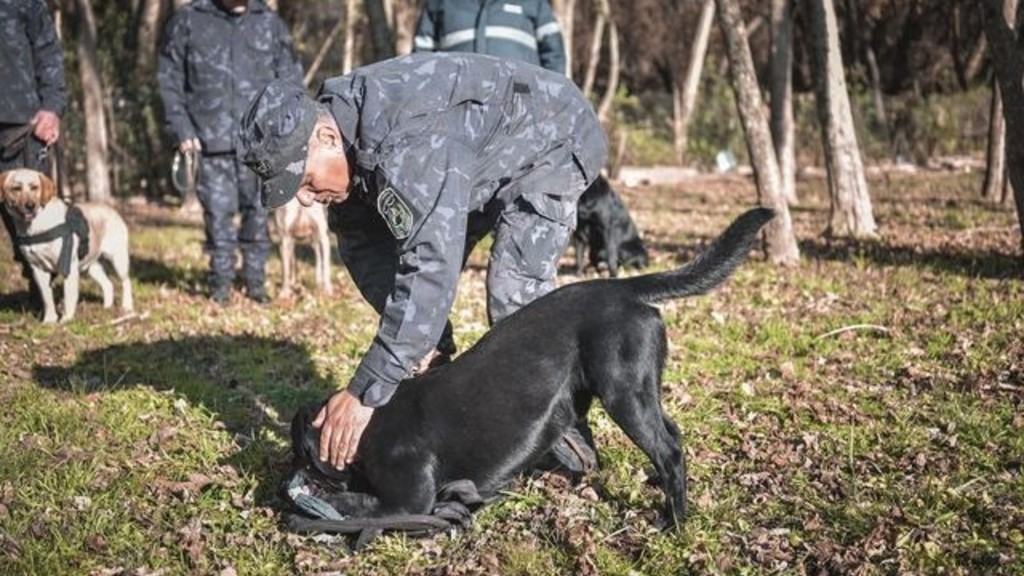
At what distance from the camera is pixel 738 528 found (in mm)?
3543

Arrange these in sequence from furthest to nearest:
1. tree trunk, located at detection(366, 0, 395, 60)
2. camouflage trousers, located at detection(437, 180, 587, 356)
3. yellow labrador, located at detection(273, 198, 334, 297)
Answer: tree trunk, located at detection(366, 0, 395, 60) < yellow labrador, located at detection(273, 198, 334, 297) < camouflage trousers, located at detection(437, 180, 587, 356)

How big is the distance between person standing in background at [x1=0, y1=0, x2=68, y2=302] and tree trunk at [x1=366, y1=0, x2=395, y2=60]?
3901mm

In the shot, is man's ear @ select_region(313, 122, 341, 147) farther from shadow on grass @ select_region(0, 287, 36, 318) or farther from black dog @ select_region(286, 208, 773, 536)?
shadow on grass @ select_region(0, 287, 36, 318)

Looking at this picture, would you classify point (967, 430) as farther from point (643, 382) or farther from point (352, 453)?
point (352, 453)

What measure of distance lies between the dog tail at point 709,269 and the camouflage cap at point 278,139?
1.29 metres

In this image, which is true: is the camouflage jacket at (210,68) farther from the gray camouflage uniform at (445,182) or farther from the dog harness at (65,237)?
the gray camouflage uniform at (445,182)

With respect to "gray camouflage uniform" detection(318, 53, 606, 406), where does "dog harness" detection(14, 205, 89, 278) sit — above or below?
below

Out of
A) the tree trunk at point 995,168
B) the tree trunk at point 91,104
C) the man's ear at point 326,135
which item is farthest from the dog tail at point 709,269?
the tree trunk at point 91,104

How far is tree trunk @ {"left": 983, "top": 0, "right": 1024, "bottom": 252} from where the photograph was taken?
6965 mm

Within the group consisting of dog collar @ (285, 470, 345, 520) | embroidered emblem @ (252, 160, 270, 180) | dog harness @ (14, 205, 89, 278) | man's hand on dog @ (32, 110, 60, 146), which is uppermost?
man's hand on dog @ (32, 110, 60, 146)

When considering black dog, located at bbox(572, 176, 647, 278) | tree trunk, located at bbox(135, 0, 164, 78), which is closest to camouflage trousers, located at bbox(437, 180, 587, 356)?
black dog, located at bbox(572, 176, 647, 278)

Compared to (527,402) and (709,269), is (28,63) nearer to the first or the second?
(527,402)

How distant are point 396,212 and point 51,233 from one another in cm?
465

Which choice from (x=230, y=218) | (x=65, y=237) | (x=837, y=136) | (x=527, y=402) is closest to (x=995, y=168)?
(x=837, y=136)
